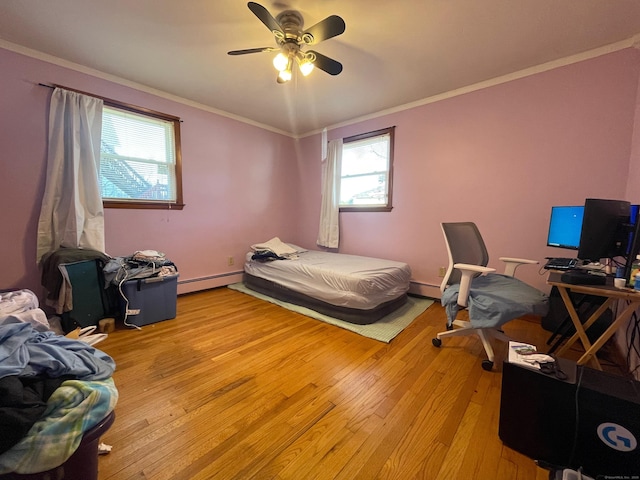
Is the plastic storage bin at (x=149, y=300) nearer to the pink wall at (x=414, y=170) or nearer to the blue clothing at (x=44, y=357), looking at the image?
the pink wall at (x=414, y=170)

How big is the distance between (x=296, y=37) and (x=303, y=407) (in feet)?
8.03

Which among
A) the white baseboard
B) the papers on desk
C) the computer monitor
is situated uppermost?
the computer monitor

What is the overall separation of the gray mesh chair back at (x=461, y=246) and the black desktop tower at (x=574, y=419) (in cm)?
89

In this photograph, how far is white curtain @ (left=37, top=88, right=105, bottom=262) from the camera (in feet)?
7.61

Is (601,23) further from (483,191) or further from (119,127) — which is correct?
(119,127)

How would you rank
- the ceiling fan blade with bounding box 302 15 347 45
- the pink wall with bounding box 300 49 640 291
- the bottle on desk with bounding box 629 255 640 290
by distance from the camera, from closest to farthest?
the bottle on desk with bounding box 629 255 640 290 < the ceiling fan blade with bounding box 302 15 347 45 < the pink wall with bounding box 300 49 640 291

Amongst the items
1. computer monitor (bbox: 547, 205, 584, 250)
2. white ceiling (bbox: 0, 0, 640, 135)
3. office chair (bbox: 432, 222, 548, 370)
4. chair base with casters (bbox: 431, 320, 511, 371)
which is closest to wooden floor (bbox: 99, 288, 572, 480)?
chair base with casters (bbox: 431, 320, 511, 371)

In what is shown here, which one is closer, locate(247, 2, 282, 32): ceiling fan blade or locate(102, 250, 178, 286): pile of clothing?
locate(247, 2, 282, 32): ceiling fan blade

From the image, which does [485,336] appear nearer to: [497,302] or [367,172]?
[497,302]

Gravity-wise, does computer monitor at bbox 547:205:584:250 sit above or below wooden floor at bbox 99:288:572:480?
above

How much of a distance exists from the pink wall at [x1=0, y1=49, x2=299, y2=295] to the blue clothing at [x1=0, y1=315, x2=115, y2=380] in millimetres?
1918

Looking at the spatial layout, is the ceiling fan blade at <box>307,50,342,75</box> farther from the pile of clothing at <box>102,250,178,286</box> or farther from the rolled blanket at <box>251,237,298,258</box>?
the pile of clothing at <box>102,250,178,286</box>

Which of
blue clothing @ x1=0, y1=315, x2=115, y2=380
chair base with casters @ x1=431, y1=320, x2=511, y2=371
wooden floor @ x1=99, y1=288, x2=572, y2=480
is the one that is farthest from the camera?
chair base with casters @ x1=431, y1=320, x2=511, y2=371

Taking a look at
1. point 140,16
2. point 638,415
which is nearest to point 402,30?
point 140,16
